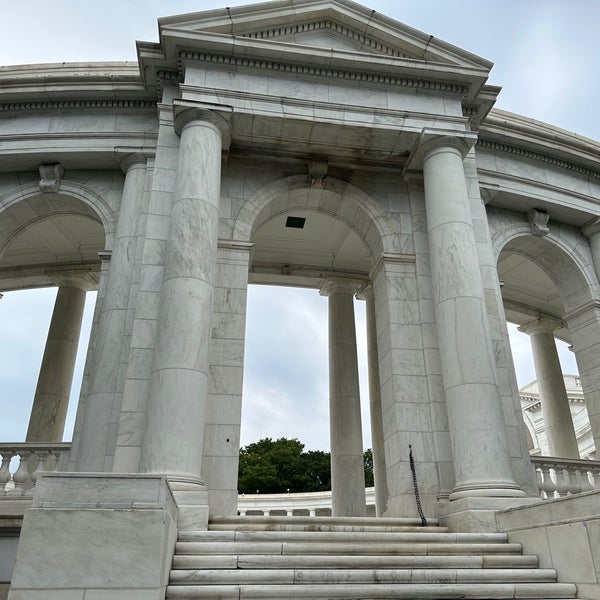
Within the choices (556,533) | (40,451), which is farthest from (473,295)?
(40,451)

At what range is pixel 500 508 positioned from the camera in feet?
61.2

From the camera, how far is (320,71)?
2625 centimetres

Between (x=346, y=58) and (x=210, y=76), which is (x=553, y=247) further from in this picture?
(x=210, y=76)

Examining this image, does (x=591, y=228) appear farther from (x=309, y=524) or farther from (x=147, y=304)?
(x=147, y=304)

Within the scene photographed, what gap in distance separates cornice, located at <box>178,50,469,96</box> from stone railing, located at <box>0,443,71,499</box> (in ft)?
59.7

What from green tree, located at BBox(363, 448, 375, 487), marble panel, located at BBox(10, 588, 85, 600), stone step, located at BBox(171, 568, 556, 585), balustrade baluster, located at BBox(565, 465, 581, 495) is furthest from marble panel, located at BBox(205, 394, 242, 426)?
green tree, located at BBox(363, 448, 375, 487)

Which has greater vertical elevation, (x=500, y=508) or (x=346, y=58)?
(x=346, y=58)

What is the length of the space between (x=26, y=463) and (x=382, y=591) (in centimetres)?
1567

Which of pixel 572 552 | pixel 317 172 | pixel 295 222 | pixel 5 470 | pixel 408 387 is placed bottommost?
pixel 572 552

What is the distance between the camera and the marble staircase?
12.9 m

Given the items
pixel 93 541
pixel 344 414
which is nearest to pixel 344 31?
pixel 344 414

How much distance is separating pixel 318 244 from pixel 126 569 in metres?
29.0

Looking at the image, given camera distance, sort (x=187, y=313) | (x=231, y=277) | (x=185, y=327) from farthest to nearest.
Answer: (x=231, y=277)
(x=187, y=313)
(x=185, y=327)

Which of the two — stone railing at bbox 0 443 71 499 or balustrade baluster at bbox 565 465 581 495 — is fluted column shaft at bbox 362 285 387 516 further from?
stone railing at bbox 0 443 71 499
